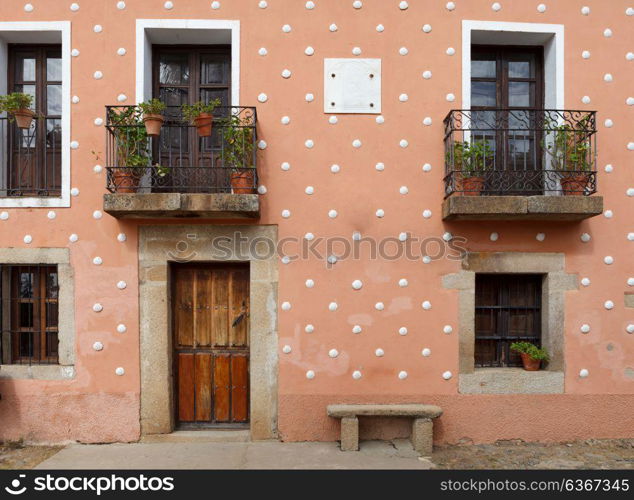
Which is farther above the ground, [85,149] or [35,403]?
[85,149]

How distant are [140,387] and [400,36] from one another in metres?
4.91

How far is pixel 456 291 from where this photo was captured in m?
5.43

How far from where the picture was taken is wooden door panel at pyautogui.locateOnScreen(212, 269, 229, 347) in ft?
18.3

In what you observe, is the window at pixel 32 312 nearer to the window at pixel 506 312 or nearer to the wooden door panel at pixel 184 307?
the wooden door panel at pixel 184 307

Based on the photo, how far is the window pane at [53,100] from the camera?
18.8 feet

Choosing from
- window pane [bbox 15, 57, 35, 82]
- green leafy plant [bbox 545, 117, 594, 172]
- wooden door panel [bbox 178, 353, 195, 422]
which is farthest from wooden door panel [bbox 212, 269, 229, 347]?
green leafy plant [bbox 545, 117, 594, 172]

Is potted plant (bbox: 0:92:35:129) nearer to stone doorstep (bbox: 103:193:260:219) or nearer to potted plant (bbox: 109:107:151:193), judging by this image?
potted plant (bbox: 109:107:151:193)

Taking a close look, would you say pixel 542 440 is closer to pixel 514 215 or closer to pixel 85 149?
pixel 514 215

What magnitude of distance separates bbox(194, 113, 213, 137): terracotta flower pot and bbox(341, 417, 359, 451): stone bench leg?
134 inches

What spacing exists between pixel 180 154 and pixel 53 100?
1833 mm

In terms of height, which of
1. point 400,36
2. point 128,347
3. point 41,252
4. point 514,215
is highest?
point 400,36

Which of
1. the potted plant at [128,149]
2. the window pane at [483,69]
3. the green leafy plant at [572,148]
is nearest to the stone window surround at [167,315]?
the potted plant at [128,149]

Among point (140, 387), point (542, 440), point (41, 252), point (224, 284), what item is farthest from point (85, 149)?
point (542, 440)

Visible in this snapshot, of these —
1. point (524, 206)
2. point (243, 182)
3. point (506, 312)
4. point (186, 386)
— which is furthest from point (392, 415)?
point (243, 182)
